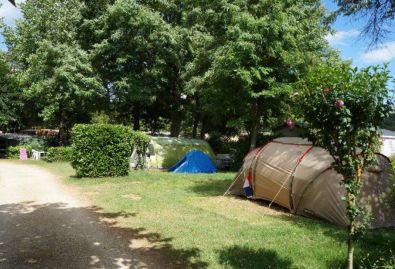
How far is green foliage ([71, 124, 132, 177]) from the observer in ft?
56.8

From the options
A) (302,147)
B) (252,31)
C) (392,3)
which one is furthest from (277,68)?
(392,3)

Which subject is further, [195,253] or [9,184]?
[9,184]

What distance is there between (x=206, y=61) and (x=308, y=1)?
794 centimetres

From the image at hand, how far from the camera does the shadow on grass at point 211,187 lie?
14305mm

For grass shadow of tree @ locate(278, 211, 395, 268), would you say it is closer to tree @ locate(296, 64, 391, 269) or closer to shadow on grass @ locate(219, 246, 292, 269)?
shadow on grass @ locate(219, 246, 292, 269)

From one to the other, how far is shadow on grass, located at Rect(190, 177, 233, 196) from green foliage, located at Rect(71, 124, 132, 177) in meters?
3.92

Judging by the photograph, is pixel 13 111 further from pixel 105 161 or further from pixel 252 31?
pixel 252 31

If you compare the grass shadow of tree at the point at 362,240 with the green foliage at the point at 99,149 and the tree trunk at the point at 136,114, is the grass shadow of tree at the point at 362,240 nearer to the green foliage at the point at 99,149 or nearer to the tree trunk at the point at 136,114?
the green foliage at the point at 99,149

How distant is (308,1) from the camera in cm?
2566

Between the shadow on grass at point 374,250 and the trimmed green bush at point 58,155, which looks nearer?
the shadow on grass at point 374,250

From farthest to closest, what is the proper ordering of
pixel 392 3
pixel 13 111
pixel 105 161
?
pixel 13 111 → pixel 105 161 → pixel 392 3

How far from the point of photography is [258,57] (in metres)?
18.5

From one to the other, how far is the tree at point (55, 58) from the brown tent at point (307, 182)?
18.0 m

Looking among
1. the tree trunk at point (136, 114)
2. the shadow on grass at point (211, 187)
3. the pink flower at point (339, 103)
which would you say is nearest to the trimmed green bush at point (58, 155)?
the tree trunk at point (136, 114)
